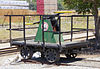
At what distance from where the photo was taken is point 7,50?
1430cm

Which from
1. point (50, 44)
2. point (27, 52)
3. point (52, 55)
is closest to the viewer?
point (50, 44)

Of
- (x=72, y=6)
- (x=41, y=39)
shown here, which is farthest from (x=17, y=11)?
(x=41, y=39)

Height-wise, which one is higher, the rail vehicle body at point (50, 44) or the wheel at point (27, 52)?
the rail vehicle body at point (50, 44)

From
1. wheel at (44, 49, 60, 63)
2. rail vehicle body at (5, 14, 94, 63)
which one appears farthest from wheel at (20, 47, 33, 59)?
wheel at (44, 49, 60, 63)

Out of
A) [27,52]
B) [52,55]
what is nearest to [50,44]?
[52,55]

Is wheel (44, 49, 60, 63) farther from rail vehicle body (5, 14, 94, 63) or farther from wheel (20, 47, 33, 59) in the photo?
wheel (20, 47, 33, 59)

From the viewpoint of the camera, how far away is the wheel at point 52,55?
31.6ft

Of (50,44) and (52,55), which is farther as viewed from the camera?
(52,55)

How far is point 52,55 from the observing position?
9.82 meters

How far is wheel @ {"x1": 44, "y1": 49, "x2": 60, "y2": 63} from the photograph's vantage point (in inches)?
379

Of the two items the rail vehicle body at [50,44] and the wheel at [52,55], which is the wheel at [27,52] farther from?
the wheel at [52,55]

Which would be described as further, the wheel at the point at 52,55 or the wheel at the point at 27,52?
the wheel at the point at 27,52

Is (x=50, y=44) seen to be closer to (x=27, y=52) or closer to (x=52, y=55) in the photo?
(x=52, y=55)

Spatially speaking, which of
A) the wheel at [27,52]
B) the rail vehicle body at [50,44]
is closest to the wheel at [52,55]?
the rail vehicle body at [50,44]
